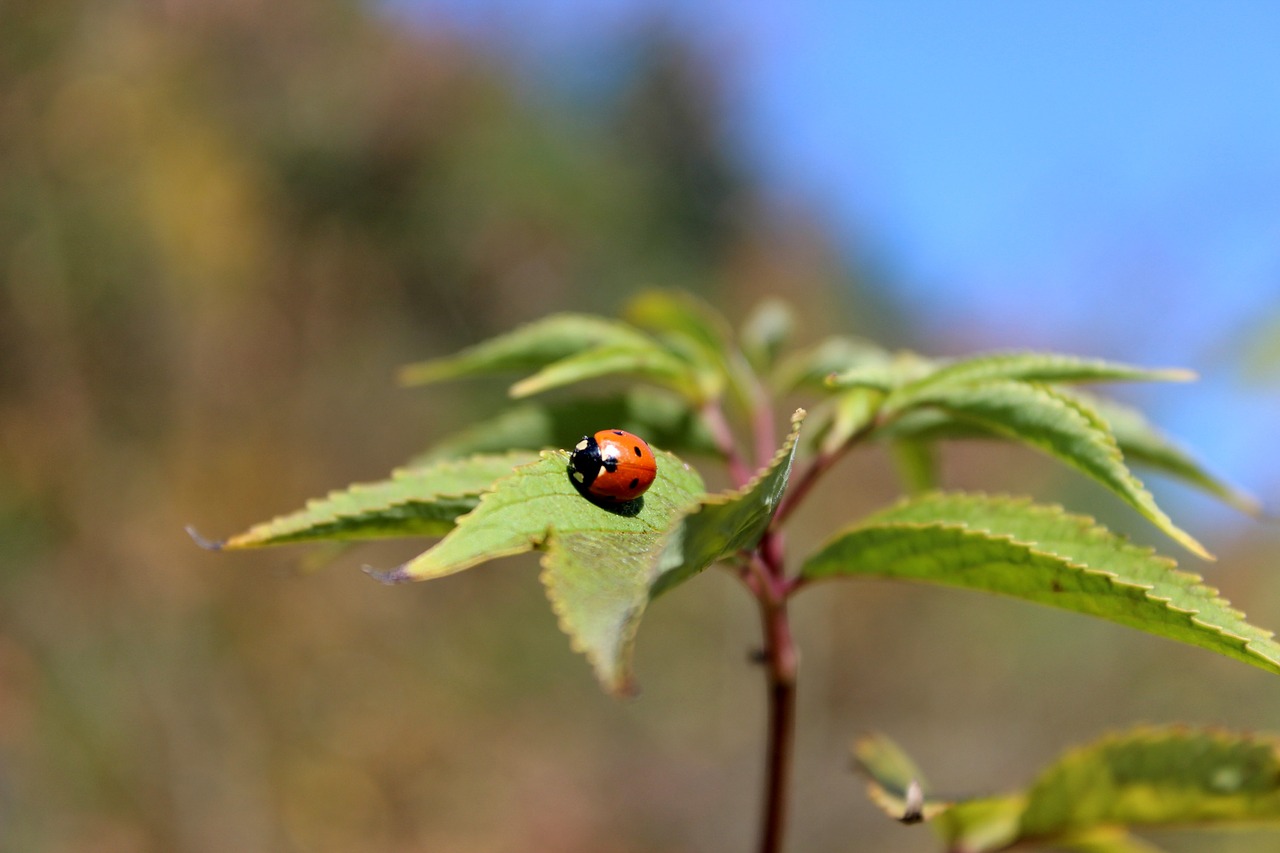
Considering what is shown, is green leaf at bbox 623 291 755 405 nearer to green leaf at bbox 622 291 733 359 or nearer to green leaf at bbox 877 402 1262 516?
green leaf at bbox 622 291 733 359

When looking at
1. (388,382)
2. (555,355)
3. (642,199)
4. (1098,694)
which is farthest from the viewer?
(642,199)

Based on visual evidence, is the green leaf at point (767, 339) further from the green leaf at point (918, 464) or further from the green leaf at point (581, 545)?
the green leaf at point (581, 545)

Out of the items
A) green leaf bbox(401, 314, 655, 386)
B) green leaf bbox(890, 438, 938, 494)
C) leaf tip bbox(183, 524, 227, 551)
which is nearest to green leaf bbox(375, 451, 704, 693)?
leaf tip bbox(183, 524, 227, 551)

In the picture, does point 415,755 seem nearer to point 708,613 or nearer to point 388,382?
point 708,613

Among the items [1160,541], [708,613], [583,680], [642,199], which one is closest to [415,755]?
[583,680]

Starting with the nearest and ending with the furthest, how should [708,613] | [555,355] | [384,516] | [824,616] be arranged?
[384,516]
[555,355]
[824,616]
[708,613]

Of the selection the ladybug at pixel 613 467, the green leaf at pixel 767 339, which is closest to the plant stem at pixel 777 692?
the ladybug at pixel 613 467
